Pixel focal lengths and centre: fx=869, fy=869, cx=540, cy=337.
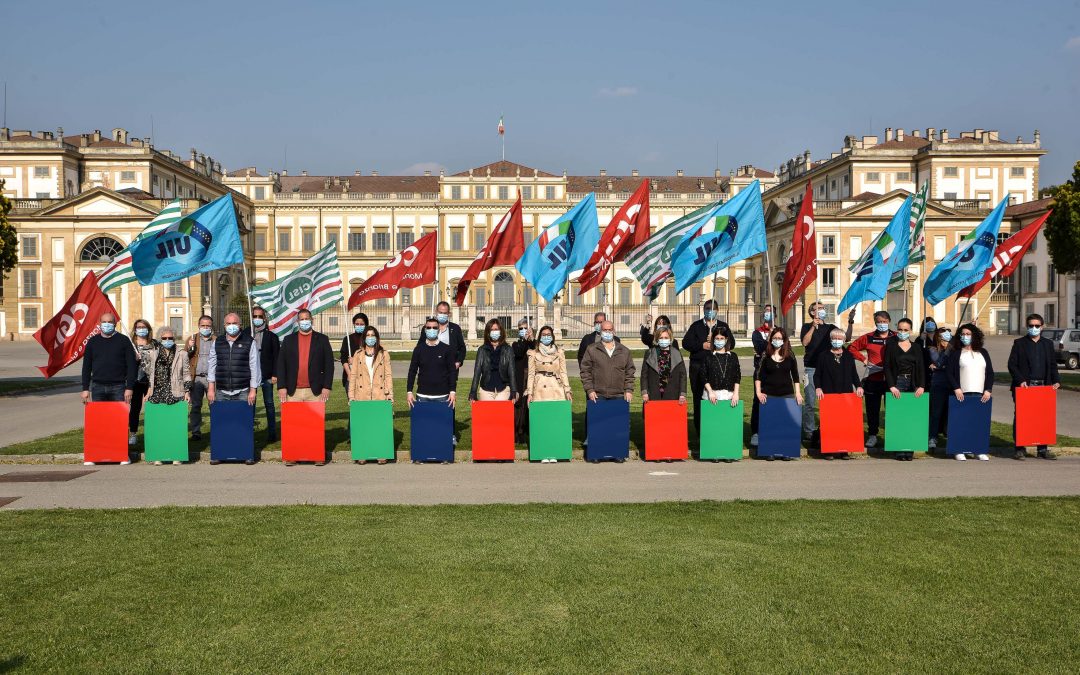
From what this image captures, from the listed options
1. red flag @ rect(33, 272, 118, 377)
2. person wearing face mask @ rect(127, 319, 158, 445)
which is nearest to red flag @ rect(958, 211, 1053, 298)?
person wearing face mask @ rect(127, 319, 158, 445)

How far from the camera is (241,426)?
453 inches

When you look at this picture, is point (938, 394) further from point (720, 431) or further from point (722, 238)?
point (722, 238)

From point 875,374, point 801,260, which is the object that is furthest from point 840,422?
point 801,260

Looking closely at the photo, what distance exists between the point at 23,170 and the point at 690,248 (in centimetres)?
7108

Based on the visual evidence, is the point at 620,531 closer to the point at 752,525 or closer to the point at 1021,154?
the point at 752,525

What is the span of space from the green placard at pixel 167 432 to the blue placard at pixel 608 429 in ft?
17.7

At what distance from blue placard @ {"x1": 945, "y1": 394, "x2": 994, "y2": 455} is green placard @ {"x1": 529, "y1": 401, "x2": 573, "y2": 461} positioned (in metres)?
5.13

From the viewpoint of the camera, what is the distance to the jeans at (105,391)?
40.1 ft

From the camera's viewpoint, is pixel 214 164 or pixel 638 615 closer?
pixel 638 615

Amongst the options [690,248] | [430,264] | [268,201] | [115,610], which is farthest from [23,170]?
[115,610]

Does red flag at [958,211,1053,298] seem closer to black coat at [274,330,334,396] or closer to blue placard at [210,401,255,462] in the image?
black coat at [274,330,334,396]

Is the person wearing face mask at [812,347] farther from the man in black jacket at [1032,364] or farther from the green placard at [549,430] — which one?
the green placard at [549,430]

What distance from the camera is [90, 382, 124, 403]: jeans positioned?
12.2 meters

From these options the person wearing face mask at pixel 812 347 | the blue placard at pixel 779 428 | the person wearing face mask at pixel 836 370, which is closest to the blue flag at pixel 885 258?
the person wearing face mask at pixel 812 347
